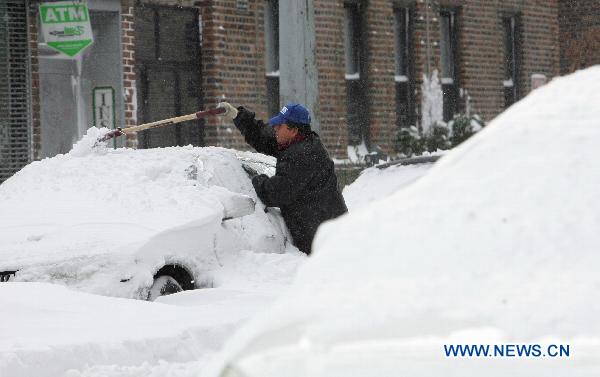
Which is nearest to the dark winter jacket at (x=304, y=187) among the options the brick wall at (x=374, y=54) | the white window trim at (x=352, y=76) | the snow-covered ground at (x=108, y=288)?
the snow-covered ground at (x=108, y=288)

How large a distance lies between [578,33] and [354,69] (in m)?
8.27

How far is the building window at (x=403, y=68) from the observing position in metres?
23.2

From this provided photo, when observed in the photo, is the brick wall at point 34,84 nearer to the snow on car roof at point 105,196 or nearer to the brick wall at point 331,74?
the brick wall at point 331,74

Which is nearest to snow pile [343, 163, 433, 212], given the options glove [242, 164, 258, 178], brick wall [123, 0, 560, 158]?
glove [242, 164, 258, 178]

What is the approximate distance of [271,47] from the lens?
67.2 feet

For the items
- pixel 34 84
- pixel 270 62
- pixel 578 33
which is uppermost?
pixel 578 33

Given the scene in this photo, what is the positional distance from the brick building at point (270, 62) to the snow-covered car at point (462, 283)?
9376 mm

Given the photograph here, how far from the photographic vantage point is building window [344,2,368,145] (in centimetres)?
2214

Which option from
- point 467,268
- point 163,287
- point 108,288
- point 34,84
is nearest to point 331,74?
point 34,84

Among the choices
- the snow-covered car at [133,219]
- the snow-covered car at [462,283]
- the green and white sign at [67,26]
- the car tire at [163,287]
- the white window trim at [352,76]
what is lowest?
the car tire at [163,287]

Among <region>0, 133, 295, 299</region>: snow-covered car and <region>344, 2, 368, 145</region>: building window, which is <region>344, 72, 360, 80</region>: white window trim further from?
<region>0, 133, 295, 299</region>: snow-covered car

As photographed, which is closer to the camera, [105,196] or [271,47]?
[105,196]

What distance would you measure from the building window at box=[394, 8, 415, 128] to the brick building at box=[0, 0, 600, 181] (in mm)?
17

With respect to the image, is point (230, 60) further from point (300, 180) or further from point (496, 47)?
point (300, 180)
